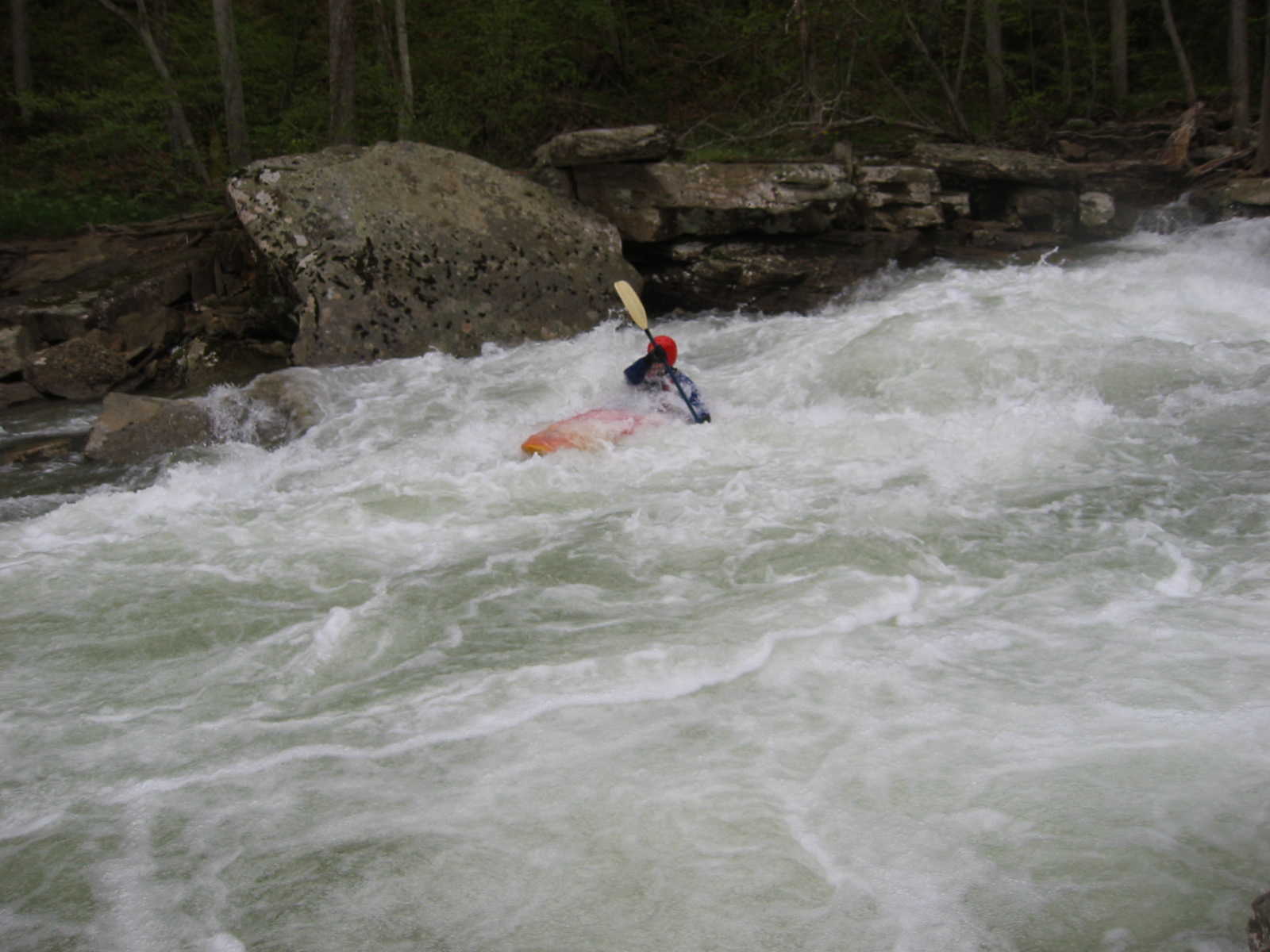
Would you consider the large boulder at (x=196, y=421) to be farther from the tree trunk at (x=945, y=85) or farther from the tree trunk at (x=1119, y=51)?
the tree trunk at (x=1119, y=51)

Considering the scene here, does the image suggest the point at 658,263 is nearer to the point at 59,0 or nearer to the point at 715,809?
the point at 715,809

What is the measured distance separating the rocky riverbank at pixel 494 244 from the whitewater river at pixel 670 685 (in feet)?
7.66

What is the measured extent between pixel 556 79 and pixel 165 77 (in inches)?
183

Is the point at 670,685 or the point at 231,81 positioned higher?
the point at 231,81

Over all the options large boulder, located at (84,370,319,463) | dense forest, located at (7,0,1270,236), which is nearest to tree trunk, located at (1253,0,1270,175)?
dense forest, located at (7,0,1270,236)

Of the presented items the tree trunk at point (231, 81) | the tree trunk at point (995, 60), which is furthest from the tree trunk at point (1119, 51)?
the tree trunk at point (231, 81)

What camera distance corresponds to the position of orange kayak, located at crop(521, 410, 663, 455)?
5.74 meters

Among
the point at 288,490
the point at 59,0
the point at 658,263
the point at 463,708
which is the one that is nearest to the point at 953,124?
the point at 658,263

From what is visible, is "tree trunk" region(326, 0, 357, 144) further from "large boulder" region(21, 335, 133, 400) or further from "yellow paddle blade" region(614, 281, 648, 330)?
"yellow paddle blade" region(614, 281, 648, 330)

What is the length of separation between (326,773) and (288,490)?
281cm

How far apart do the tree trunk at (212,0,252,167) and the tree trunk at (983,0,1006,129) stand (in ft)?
27.6

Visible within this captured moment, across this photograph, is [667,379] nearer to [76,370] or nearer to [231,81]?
[76,370]

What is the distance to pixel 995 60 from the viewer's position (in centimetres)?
1212

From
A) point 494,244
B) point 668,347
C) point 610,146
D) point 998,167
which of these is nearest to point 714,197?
point 610,146
